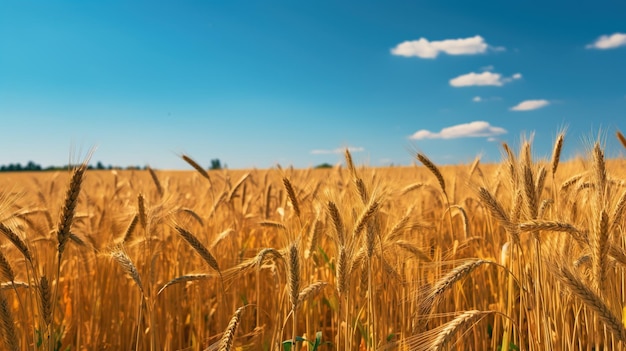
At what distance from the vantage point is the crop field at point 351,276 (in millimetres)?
1654

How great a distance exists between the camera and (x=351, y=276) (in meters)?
2.40

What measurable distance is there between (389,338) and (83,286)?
2.21 meters

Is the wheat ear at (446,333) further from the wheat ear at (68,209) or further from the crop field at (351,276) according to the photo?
the wheat ear at (68,209)

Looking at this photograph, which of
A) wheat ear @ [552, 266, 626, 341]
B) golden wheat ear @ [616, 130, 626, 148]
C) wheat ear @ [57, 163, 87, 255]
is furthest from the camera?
golden wheat ear @ [616, 130, 626, 148]

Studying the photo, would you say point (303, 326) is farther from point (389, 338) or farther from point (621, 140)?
point (621, 140)

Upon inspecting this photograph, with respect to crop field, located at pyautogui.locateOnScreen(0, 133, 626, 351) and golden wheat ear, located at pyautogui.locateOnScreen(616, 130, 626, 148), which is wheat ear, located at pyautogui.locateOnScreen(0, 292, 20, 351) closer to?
crop field, located at pyautogui.locateOnScreen(0, 133, 626, 351)

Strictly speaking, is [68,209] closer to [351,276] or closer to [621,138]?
[351,276]

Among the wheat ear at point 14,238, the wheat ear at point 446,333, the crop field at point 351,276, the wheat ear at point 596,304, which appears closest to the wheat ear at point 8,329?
the crop field at point 351,276

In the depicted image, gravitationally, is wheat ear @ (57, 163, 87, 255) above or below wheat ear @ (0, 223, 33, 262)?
above

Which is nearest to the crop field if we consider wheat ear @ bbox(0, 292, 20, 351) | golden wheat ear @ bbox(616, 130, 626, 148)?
wheat ear @ bbox(0, 292, 20, 351)

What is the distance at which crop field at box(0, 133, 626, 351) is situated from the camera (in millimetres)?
1654

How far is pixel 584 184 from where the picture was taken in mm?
2875

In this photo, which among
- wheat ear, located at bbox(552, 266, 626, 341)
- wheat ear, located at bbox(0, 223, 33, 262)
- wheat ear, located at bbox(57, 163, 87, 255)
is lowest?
wheat ear, located at bbox(552, 266, 626, 341)

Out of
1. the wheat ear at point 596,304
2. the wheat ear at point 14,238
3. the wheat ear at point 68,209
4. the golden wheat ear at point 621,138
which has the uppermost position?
the golden wheat ear at point 621,138
